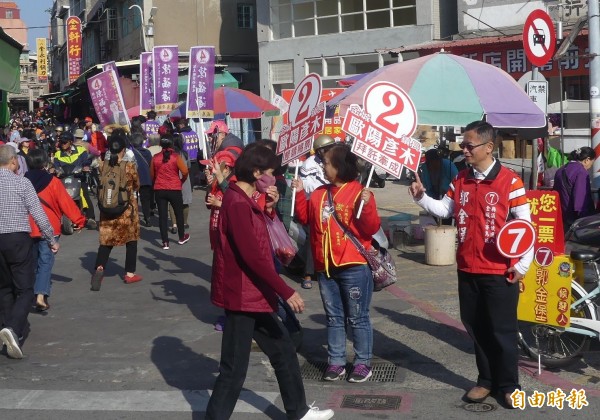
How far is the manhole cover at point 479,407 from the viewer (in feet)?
18.8

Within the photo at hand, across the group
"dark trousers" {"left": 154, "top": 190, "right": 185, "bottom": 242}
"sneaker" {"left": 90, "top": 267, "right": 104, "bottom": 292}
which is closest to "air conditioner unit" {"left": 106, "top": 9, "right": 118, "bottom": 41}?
"dark trousers" {"left": 154, "top": 190, "right": 185, "bottom": 242}

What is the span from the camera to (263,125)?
30.9 metres

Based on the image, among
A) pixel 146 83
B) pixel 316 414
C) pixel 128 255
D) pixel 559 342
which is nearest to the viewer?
pixel 316 414

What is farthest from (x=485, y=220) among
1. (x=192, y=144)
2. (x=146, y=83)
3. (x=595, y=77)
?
(x=192, y=144)

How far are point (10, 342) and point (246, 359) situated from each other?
2.99 meters

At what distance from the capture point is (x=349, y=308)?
640 centimetres

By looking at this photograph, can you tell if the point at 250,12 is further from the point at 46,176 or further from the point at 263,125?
the point at 46,176

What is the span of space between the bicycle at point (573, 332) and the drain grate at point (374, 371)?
41.4 inches

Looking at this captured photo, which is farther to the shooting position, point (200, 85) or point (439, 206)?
point (200, 85)

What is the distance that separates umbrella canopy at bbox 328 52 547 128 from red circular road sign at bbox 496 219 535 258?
465 centimetres

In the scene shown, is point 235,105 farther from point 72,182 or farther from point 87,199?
point 72,182

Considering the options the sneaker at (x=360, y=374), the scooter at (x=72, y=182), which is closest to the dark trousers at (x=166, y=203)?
the scooter at (x=72, y=182)

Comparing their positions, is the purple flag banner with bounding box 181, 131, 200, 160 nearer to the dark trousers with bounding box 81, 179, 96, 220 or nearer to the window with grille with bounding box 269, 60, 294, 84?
the dark trousers with bounding box 81, 179, 96, 220

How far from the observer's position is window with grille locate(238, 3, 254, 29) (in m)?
35.2
